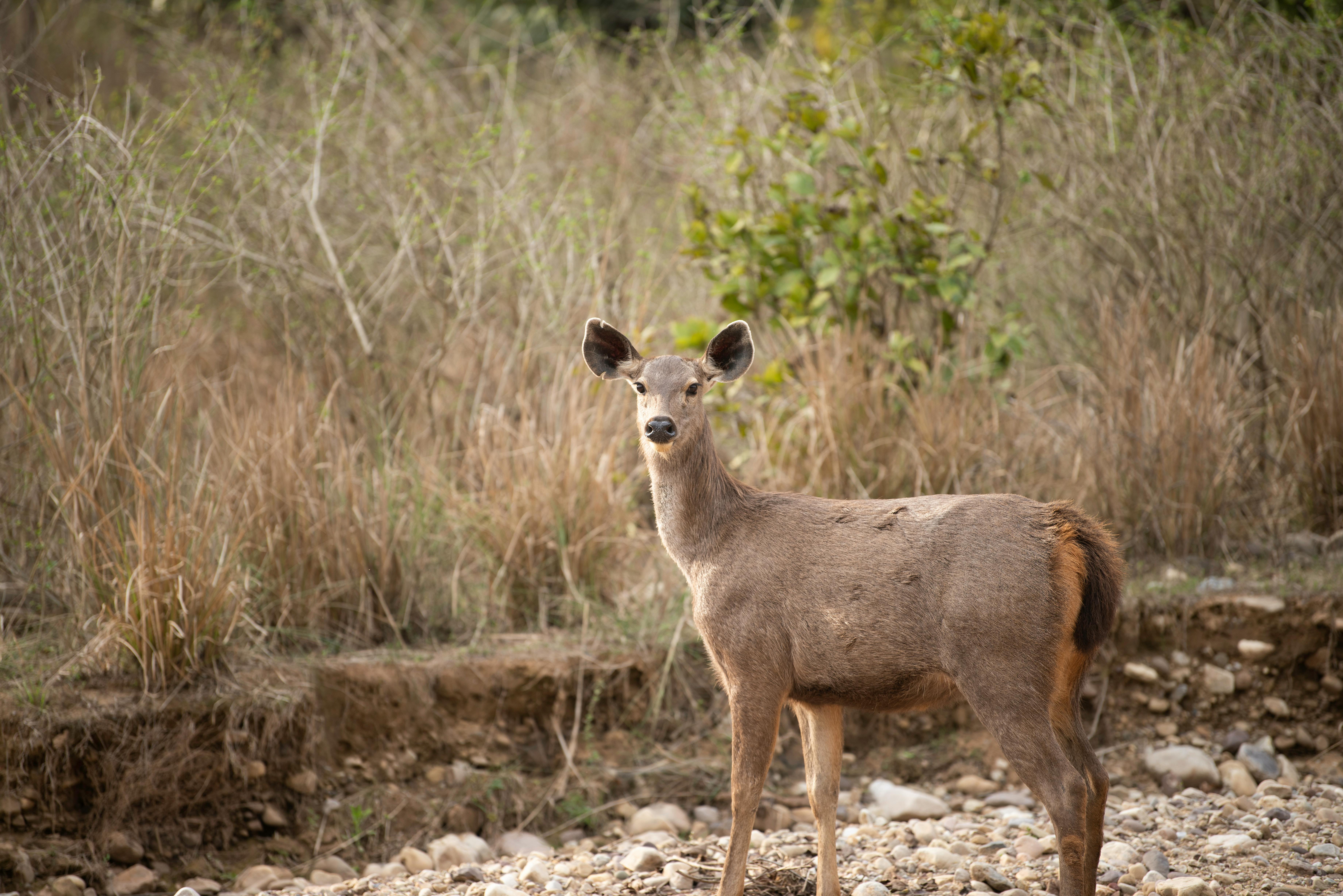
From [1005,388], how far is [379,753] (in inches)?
205

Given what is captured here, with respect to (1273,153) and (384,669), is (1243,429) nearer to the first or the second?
(1273,153)

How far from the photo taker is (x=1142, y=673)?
21.7 feet

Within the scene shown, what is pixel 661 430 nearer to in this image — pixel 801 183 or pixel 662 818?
pixel 662 818

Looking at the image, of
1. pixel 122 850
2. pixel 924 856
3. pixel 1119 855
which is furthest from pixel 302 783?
pixel 1119 855

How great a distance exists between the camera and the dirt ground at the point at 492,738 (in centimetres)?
548

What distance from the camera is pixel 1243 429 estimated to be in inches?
307

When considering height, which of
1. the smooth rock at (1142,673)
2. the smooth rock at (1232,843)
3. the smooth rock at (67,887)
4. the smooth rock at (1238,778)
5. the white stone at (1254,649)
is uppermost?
the white stone at (1254,649)

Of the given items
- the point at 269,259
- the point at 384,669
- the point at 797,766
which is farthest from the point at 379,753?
the point at 269,259

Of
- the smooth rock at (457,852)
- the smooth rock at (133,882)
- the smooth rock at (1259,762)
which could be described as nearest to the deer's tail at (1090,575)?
the smooth rock at (1259,762)

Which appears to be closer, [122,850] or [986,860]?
[986,860]

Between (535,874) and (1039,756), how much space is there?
8.14ft

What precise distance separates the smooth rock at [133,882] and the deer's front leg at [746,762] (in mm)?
2979

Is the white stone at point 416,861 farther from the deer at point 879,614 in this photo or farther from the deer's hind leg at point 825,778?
the deer's hind leg at point 825,778

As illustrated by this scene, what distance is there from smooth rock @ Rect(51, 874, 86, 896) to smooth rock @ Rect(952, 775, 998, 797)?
15.4ft
